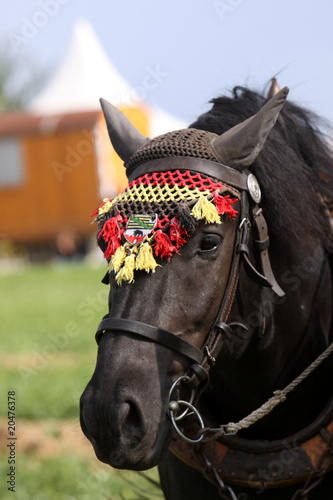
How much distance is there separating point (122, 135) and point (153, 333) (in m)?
0.93

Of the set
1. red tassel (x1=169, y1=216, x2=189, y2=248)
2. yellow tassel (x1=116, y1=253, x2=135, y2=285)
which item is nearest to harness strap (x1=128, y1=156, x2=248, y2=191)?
red tassel (x1=169, y1=216, x2=189, y2=248)

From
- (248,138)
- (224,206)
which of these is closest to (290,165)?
(248,138)

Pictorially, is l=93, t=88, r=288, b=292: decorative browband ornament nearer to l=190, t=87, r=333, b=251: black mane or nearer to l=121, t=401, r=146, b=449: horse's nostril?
l=190, t=87, r=333, b=251: black mane

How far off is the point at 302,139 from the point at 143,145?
0.69 metres

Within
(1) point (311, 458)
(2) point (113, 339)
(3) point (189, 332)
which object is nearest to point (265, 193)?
(3) point (189, 332)

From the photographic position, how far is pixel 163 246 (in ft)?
6.61

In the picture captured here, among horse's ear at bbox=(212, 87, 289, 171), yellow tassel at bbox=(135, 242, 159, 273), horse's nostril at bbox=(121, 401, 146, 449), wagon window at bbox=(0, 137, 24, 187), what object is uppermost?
horse's ear at bbox=(212, 87, 289, 171)

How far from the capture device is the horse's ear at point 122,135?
8.29 ft

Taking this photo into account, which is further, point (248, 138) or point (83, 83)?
point (83, 83)

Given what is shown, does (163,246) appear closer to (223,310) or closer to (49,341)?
(223,310)

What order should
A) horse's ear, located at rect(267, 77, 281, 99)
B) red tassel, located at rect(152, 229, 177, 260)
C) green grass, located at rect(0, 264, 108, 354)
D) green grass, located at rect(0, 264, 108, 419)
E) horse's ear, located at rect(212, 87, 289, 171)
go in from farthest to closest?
1. green grass, located at rect(0, 264, 108, 354)
2. green grass, located at rect(0, 264, 108, 419)
3. horse's ear, located at rect(267, 77, 281, 99)
4. horse's ear, located at rect(212, 87, 289, 171)
5. red tassel, located at rect(152, 229, 177, 260)

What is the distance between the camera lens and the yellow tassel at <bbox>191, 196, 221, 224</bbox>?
2049 millimetres

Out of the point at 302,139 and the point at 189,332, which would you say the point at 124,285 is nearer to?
the point at 189,332

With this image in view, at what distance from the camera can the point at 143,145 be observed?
2.37 meters
